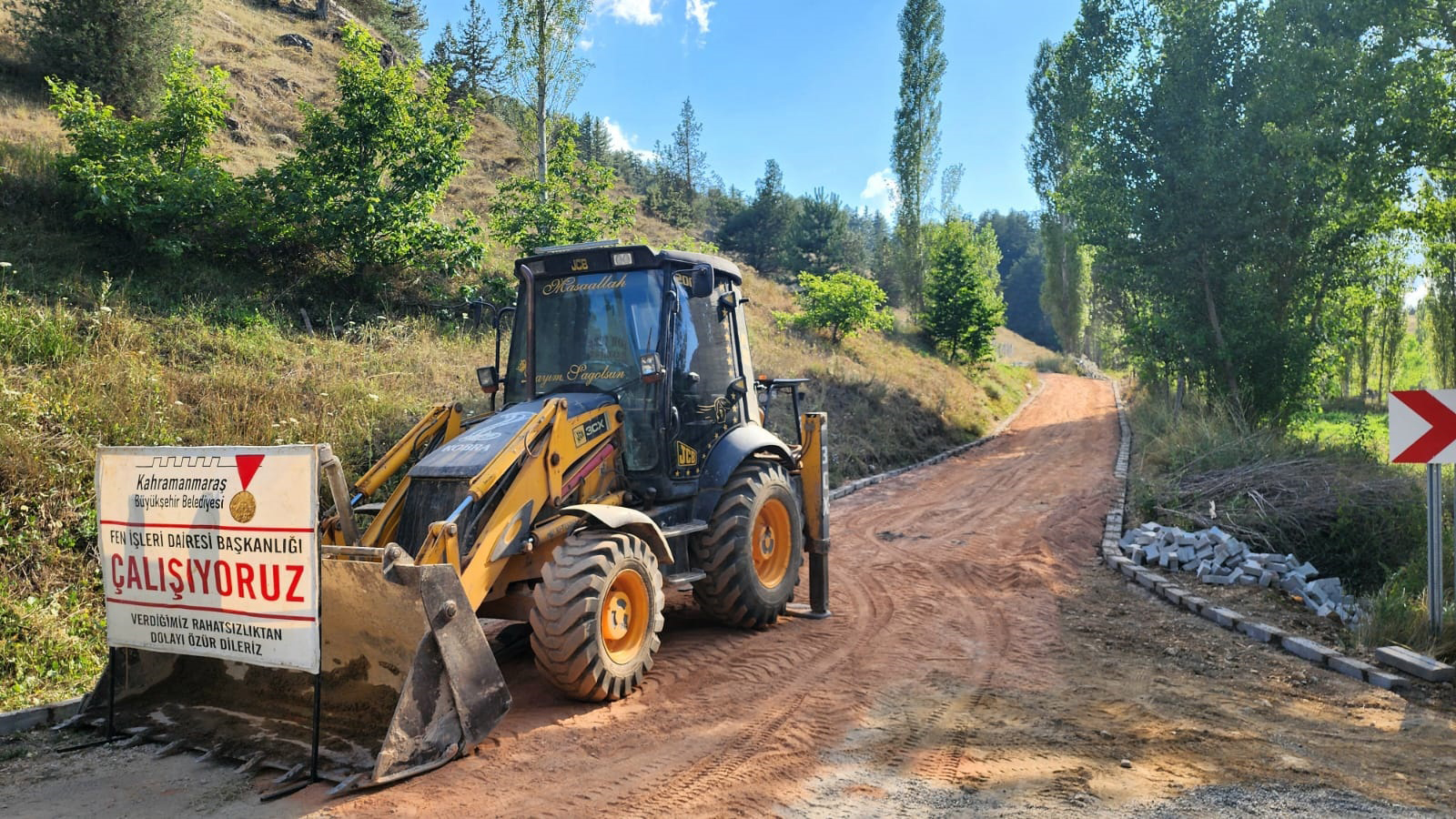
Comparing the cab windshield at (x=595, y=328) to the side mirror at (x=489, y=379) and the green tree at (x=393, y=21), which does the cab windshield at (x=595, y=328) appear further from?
the green tree at (x=393, y=21)

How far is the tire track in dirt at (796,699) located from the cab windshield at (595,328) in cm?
223

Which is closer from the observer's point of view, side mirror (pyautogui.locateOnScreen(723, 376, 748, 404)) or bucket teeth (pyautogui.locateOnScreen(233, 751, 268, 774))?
bucket teeth (pyautogui.locateOnScreen(233, 751, 268, 774))

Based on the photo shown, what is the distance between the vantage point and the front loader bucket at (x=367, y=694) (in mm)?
4363

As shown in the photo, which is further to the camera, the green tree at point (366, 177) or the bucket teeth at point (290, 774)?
the green tree at point (366, 177)

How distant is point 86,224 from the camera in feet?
43.1

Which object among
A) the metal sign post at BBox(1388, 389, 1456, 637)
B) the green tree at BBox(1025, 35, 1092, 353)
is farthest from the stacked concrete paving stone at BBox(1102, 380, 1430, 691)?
the green tree at BBox(1025, 35, 1092, 353)

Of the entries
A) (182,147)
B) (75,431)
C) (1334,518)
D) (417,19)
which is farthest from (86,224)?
(417,19)

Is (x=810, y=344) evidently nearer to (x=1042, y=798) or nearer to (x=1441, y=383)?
(x=1441, y=383)

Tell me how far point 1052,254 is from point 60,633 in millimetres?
53690

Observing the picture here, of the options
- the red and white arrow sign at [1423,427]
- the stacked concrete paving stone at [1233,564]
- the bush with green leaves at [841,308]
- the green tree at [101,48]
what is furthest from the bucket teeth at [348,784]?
the bush with green leaves at [841,308]

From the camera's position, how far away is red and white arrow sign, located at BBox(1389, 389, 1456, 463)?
657 centimetres

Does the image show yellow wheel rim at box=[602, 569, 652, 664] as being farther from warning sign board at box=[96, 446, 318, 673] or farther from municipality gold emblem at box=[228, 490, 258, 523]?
municipality gold emblem at box=[228, 490, 258, 523]

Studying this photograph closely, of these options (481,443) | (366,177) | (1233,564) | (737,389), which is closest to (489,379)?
(481,443)

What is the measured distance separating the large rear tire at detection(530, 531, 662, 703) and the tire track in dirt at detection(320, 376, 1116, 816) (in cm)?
22
